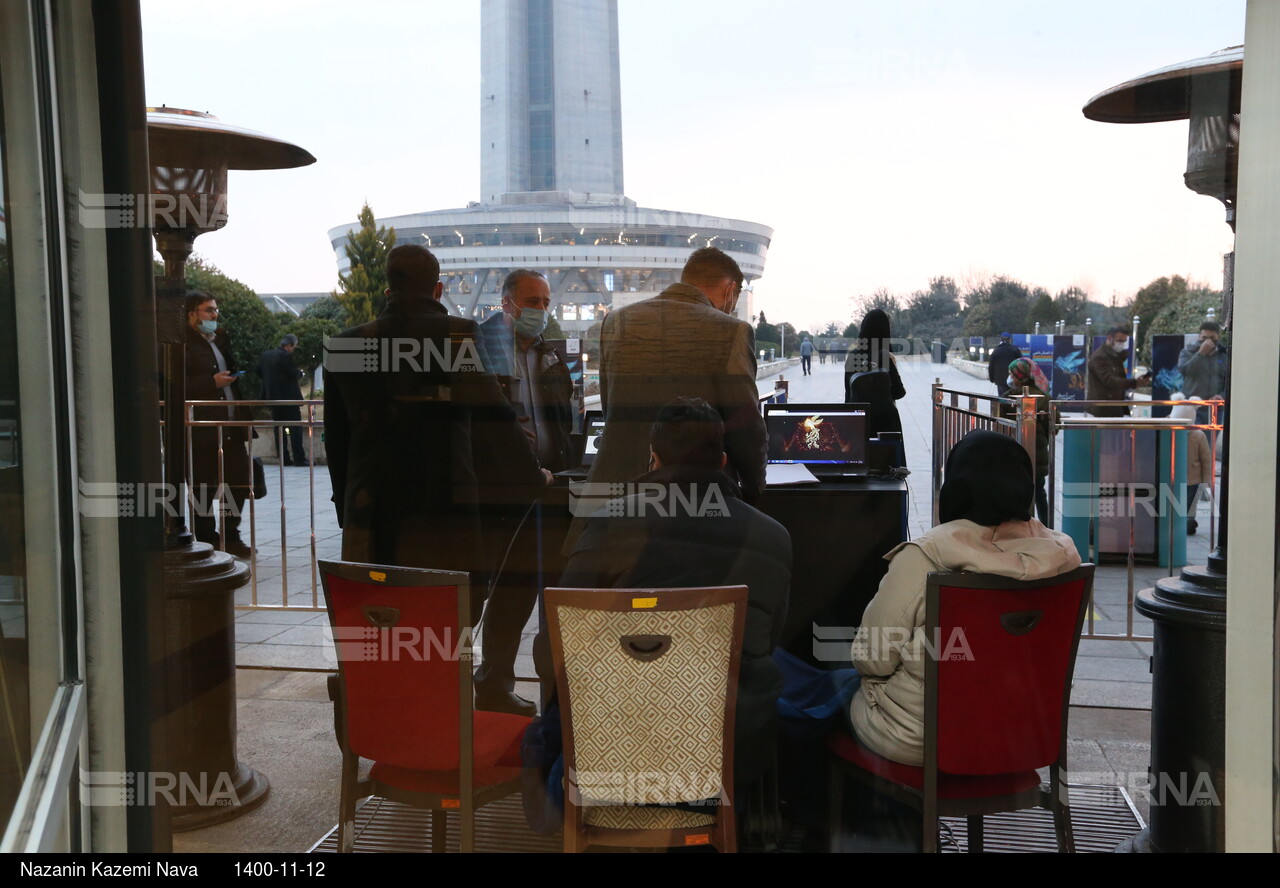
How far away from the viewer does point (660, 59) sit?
3.94 metres

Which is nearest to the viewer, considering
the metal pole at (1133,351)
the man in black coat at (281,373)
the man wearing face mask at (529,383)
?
the man wearing face mask at (529,383)

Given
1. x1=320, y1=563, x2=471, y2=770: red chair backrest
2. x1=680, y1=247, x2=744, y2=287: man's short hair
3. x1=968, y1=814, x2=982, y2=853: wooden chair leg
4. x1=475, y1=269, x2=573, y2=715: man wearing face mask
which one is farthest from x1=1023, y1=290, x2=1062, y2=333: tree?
x1=320, y1=563, x2=471, y2=770: red chair backrest

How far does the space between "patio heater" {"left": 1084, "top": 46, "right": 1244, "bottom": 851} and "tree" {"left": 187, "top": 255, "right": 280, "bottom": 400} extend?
13.3 ft

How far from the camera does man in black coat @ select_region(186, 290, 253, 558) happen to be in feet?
15.3

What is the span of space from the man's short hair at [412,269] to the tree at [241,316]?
7.28 ft

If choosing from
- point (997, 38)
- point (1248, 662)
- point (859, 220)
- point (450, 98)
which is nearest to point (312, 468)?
point (450, 98)

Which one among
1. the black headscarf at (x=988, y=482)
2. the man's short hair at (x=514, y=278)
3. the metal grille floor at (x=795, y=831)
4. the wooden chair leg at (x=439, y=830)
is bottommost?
the metal grille floor at (x=795, y=831)

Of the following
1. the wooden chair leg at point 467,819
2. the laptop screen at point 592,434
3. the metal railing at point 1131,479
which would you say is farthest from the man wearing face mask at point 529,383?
the metal railing at point 1131,479

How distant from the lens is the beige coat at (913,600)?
70.9 inches

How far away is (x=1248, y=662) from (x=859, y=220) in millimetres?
2727

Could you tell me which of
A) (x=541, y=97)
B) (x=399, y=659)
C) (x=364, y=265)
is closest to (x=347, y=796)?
(x=399, y=659)

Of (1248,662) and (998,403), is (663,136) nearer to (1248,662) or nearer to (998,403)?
(998,403)

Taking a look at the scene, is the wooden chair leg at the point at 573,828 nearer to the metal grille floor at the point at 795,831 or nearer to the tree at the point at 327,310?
the metal grille floor at the point at 795,831

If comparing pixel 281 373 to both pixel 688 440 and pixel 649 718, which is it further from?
pixel 649 718
